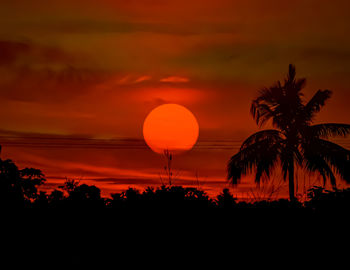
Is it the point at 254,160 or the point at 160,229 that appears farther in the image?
the point at 254,160

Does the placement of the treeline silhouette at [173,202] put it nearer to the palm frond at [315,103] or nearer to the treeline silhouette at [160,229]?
the treeline silhouette at [160,229]

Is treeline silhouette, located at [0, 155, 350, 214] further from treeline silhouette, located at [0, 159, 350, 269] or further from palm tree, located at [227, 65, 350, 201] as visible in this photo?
palm tree, located at [227, 65, 350, 201]

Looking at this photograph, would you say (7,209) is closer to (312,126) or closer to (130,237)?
(130,237)

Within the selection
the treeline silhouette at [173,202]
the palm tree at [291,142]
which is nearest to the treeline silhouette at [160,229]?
the treeline silhouette at [173,202]

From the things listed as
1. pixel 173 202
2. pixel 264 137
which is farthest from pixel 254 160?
pixel 173 202

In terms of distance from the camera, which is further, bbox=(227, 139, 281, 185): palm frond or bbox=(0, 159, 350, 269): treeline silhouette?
bbox=(227, 139, 281, 185): palm frond

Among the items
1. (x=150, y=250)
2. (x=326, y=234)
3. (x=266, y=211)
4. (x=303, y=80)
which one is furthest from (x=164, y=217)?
(x=303, y=80)

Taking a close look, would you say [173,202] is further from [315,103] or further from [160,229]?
[315,103]

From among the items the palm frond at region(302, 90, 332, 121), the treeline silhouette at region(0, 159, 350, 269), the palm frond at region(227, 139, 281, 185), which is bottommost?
the treeline silhouette at region(0, 159, 350, 269)

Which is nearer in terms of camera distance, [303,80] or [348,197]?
[348,197]

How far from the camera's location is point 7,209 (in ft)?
34.3

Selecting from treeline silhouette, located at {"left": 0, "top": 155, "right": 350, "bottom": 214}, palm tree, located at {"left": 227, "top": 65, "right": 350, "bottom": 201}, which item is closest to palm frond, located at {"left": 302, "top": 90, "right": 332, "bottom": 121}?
palm tree, located at {"left": 227, "top": 65, "right": 350, "bottom": 201}

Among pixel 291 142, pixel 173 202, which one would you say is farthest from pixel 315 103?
pixel 173 202

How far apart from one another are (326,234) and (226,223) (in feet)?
6.12
